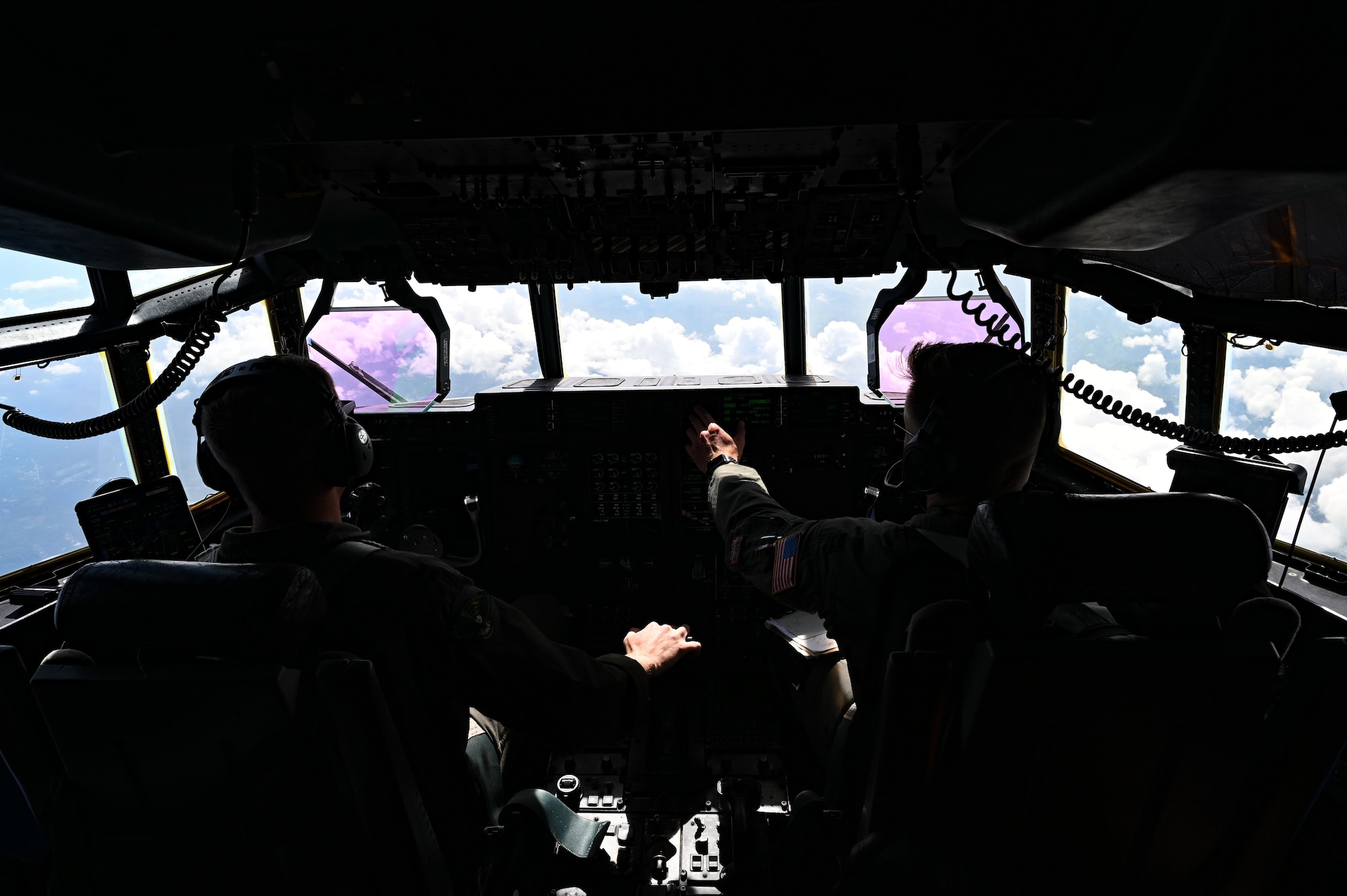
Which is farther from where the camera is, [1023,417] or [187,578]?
[1023,417]

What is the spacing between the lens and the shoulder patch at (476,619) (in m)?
1.06

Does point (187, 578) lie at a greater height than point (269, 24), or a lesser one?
lesser

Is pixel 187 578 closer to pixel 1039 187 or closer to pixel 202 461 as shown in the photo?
pixel 202 461

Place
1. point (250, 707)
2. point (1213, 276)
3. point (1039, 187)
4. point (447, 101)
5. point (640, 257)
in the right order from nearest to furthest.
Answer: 1. point (250, 707)
2. point (447, 101)
3. point (1039, 187)
4. point (1213, 276)
5. point (640, 257)

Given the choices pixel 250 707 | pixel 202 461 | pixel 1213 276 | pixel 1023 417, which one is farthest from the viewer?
pixel 1213 276

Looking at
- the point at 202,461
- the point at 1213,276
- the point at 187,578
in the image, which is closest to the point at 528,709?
the point at 187,578

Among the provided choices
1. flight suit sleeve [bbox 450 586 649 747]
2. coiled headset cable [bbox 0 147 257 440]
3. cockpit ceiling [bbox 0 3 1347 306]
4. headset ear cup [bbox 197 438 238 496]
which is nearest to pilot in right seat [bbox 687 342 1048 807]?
cockpit ceiling [bbox 0 3 1347 306]

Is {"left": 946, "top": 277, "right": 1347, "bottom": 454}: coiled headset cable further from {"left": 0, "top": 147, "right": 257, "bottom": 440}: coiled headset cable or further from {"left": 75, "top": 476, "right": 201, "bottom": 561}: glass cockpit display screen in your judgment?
{"left": 75, "top": 476, "right": 201, "bottom": 561}: glass cockpit display screen

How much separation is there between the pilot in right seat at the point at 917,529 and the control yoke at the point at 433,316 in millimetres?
1799

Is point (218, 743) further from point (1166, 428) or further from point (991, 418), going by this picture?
point (1166, 428)

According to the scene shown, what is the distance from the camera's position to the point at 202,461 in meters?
1.36

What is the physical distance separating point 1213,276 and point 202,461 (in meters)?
2.63

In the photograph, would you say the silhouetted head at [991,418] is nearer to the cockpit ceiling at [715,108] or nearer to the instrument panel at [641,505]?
the cockpit ceiling at [715,108]

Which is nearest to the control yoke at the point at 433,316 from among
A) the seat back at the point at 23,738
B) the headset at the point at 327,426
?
the headset at the point at 327,426
